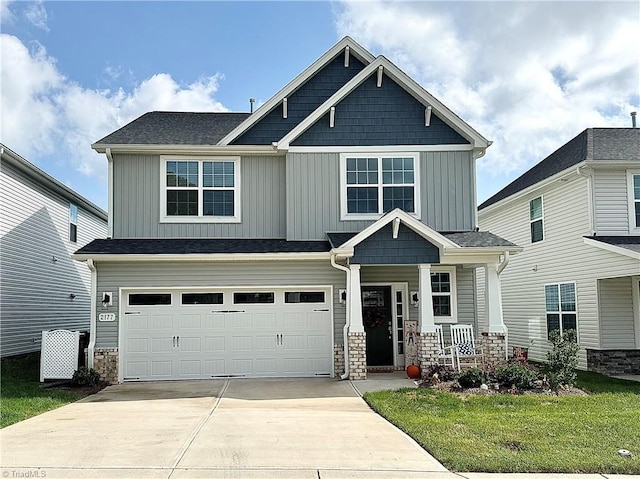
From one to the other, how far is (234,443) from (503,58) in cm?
1109

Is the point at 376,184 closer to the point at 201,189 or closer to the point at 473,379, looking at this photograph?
the point at 201,189

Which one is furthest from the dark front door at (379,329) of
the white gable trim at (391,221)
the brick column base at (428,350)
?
the white gable trim at (391,221)

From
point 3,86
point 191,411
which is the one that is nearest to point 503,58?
point 191,411

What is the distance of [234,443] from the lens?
7980mm

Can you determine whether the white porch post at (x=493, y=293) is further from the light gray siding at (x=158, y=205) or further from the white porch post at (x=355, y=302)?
the light gray siding at (x=158, y=205)

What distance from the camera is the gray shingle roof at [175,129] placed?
15617 millimetres

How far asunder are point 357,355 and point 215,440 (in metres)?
5.98

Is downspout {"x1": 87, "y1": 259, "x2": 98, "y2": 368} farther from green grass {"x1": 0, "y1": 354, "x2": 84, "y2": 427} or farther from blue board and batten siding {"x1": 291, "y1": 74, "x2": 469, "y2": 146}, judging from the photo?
blue board and batten siding {"x1": 291, "y1": 74, "x2": 469, "y2": 146}

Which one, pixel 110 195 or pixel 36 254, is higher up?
pixel 110 195

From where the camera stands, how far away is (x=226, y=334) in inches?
584

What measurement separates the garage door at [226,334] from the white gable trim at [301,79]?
13.3 feet

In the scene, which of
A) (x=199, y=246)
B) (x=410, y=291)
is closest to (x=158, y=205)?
(x=199, y=246)

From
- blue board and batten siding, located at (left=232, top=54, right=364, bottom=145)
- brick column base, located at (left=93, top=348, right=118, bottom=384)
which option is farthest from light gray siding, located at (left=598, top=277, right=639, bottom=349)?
brick column base, located at (left=93, top=348, right=118, bottom=384)

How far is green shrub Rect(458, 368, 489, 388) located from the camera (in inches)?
476
